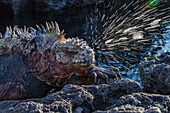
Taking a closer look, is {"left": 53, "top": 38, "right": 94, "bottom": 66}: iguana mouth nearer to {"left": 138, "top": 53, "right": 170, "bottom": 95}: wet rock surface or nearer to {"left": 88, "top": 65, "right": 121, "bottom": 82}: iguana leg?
{"left": 88, "top": 65, "right": 121, "bottom": 82}: iguana leg

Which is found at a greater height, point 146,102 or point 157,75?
point 157,75

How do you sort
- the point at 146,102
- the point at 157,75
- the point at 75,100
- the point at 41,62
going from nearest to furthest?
the point at 146,102 < the point at 75,100 < the point at 157,75 < the point at 41,62

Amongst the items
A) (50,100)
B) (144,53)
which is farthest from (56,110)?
(144,53)

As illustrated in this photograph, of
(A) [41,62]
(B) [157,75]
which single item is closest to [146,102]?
(B) [157,75]

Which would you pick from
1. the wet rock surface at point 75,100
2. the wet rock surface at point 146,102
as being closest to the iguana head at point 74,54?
the wet rock surface at point 75,100

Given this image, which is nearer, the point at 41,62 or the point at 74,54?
the point at 74,54

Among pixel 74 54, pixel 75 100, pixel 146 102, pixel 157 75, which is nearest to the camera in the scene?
pixel 146 102

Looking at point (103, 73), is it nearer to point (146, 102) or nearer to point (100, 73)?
point (100, 73)
